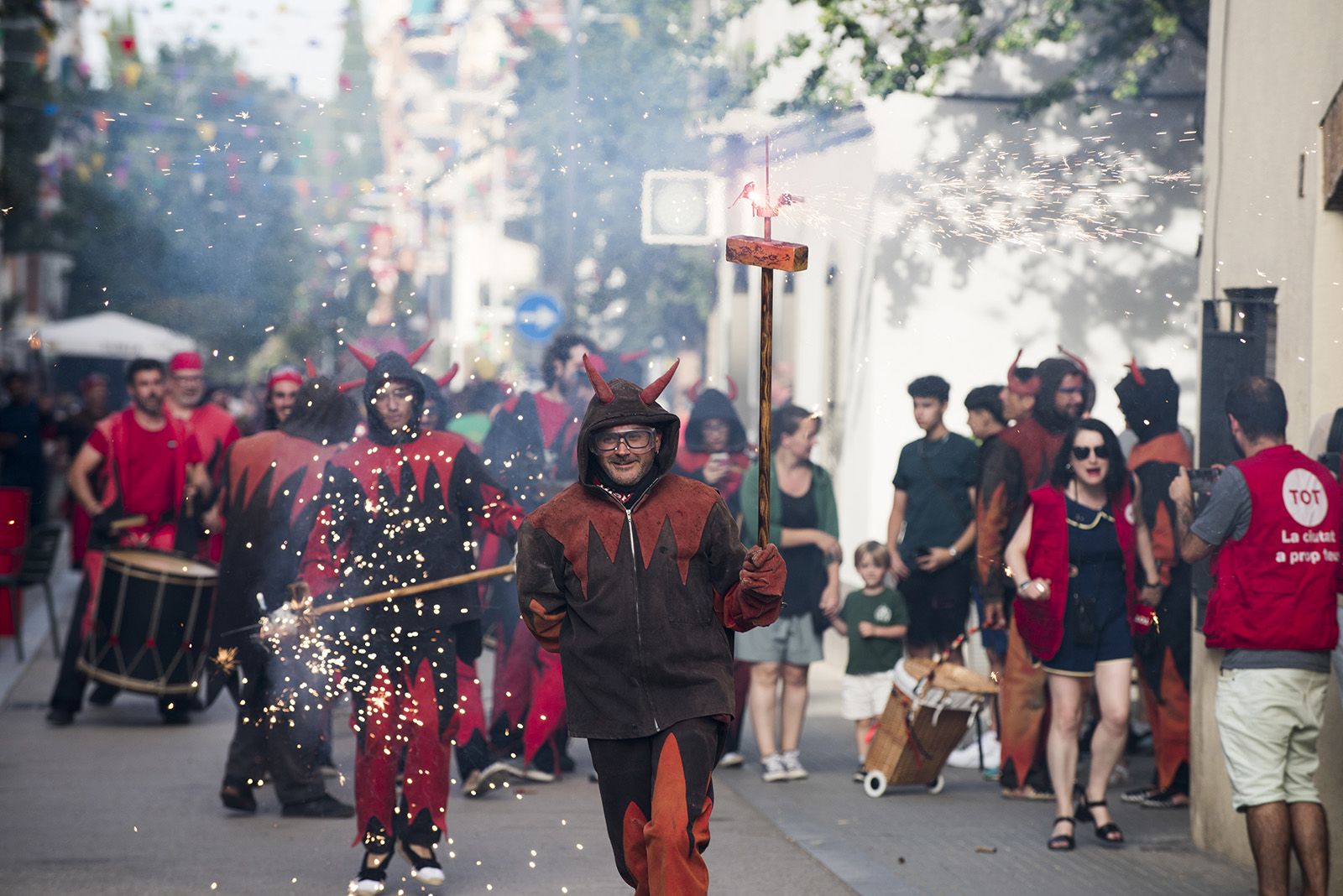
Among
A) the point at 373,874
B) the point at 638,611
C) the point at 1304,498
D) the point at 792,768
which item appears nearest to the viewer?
the point at 638,611

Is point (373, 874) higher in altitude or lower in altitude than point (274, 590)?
lower

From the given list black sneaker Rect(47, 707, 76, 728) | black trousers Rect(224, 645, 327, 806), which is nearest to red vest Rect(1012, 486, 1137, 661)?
black trousers Rect(224, 645, 327, 806)

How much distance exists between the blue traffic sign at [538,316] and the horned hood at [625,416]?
18.5 meters

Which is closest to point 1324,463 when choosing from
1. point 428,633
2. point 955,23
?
point 428,633

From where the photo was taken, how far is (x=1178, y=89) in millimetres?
12727

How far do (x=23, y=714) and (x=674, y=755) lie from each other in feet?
24.0

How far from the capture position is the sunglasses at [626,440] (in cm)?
567

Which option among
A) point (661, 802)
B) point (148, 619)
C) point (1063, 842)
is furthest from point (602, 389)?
point (148, 619)

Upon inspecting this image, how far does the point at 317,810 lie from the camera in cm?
876

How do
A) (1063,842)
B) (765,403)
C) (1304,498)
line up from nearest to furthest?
(765,403) → (1304,498) → (1063,842)

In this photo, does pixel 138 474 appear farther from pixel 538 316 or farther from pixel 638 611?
pixel 538 316

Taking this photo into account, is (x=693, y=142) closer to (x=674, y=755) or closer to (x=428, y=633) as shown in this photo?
(x=428, y=633)

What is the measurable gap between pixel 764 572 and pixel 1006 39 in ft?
22.6

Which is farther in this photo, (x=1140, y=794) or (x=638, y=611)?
(x=1140, y=794)
